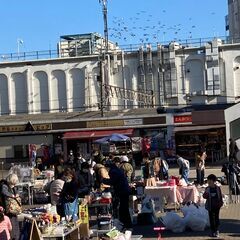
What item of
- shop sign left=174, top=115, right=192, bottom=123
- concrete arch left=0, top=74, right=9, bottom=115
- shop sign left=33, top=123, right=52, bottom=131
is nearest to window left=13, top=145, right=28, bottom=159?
shop sign left=33, top=123, right=52, bottom=131

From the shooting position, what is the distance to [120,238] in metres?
11.4

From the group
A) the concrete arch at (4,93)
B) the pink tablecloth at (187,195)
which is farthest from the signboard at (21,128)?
the pink tablecloth at (187,195)

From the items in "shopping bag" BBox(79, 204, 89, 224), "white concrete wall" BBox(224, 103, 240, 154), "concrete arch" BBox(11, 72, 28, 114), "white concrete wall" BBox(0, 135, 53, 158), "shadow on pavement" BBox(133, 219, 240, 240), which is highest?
"concrete arch" BBox(11, 72, 28, 114)

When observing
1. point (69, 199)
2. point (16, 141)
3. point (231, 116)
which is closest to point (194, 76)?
point (16, 141)

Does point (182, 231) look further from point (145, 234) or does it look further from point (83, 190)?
point (83, 190)

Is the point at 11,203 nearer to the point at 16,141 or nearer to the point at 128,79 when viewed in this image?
the point at 16,141

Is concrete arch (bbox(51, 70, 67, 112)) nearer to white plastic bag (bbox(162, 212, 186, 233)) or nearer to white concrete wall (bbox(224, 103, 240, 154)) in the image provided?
white concrete wall (bbox(224, 103, 240, 154))

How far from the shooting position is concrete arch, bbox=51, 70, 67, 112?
183ft

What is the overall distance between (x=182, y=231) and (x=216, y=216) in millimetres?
1432

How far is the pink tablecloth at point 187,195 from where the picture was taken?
708 inches

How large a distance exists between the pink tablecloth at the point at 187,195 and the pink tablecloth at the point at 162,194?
0.25 m

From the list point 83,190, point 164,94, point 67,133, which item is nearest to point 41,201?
point 83,190

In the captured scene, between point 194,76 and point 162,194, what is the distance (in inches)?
1434

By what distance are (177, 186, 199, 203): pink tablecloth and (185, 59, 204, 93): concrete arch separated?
117ft
